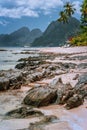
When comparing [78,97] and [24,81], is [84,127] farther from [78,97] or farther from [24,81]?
[24,81]

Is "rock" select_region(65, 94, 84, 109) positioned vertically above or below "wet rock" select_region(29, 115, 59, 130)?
above

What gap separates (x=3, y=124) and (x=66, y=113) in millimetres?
2195

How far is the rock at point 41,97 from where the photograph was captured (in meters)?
12.1

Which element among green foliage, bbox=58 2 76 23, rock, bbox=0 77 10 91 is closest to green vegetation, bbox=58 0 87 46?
green foliage, bbox=58 2 76 23

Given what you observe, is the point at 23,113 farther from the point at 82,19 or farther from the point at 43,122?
the point at 82,19

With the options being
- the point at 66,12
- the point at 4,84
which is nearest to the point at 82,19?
the point at 66,12

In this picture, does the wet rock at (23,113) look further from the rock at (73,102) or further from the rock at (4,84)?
the rock at (4,84)

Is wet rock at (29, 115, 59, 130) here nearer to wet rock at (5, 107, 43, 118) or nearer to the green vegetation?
Result: wet rock at (5, 107, 43, 118)

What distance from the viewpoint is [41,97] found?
12.0 m

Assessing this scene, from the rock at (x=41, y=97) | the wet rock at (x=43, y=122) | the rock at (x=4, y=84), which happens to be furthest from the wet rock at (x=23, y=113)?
the rock at (x=4, y=84)

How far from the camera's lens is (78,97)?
11719mm

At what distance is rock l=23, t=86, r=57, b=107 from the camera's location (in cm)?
1206

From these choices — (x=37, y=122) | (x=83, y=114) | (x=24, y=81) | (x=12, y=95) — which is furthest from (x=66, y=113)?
(x=24, y=81)

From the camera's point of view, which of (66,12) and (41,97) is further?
(66,12)
